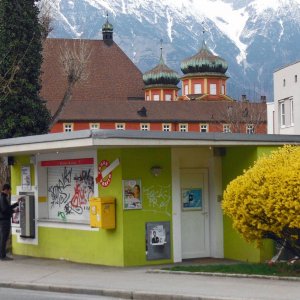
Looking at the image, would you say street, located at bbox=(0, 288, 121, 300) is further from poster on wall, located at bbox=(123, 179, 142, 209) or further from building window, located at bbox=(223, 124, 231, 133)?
building window, located at bbox=(223, 124, 231, 133)

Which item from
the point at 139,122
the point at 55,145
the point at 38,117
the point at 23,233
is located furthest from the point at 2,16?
the point at 139,122

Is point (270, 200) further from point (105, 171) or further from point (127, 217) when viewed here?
point (105, 171)

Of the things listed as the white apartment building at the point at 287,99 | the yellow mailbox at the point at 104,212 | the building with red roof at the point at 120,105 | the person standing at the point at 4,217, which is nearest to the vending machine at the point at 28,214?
the person standing at the point at 4,217

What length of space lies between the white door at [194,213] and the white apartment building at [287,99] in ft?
123

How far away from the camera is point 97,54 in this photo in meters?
110

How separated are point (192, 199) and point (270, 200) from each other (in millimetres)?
4424

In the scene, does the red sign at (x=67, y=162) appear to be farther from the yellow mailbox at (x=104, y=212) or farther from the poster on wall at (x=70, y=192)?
the yellow mailbox at (x=104, y=212)

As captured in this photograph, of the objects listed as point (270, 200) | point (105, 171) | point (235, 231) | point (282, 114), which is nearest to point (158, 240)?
point (235, 231)

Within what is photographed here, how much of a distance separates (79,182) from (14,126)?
1057 cm

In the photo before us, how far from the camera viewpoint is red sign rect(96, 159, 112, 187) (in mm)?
18484

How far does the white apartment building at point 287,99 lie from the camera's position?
57053 millimetres

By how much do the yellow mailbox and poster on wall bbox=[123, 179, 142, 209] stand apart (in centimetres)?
30

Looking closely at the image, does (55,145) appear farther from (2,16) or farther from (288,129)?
(288,129)

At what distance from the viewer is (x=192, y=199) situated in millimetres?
19375
